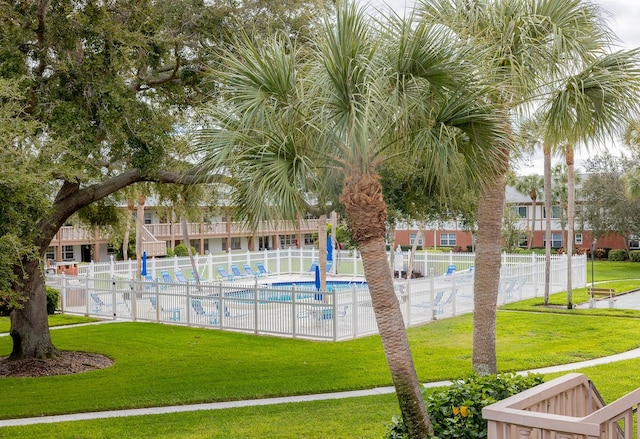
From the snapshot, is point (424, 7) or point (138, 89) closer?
point (424, 7)

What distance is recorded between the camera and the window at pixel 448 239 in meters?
65.2

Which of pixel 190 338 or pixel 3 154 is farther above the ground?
pixel 3 154

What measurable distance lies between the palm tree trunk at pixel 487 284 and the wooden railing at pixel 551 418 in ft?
8.28

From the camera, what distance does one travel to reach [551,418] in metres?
5.59

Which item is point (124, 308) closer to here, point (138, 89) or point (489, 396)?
point (138, 89)

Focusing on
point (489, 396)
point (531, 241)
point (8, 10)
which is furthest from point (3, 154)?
point (531, 241)

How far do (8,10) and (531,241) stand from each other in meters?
54.6

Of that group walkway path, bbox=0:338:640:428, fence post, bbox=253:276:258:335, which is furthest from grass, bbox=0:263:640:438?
fence post, bbox=253:276:258:335

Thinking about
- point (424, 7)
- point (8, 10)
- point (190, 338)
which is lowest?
point (190, 338)

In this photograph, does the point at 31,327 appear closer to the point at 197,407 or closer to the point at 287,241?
the point at 197,407

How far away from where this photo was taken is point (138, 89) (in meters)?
15.3

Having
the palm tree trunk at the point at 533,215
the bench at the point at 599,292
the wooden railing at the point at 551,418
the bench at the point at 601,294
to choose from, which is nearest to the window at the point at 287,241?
the palm tree trunk at the point at 533,215

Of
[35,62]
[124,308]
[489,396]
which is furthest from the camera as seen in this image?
[124,308]

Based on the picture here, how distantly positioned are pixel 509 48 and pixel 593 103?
1255mm
